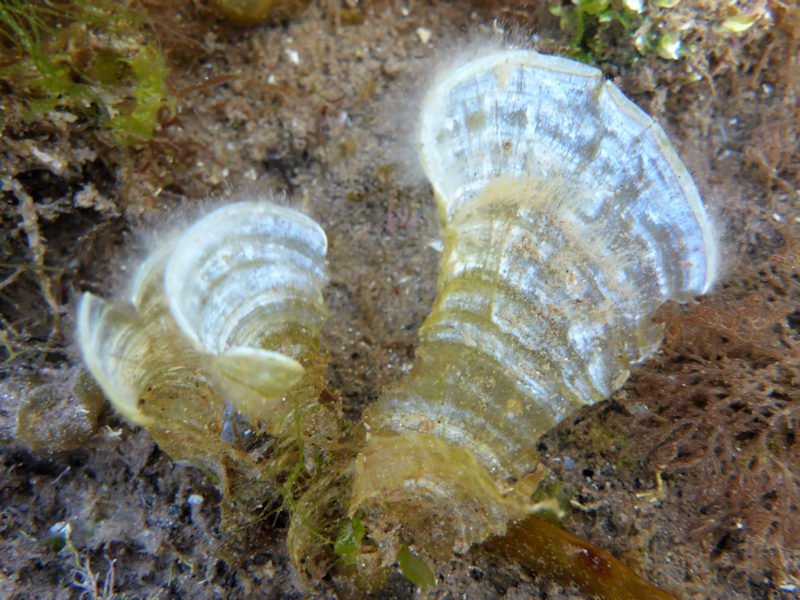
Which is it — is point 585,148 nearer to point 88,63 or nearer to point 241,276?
point 241,276

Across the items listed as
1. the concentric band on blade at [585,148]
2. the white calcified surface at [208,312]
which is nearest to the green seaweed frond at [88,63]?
the white calcified surface at [208,312]

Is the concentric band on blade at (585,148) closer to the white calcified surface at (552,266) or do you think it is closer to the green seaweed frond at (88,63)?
the white calcified surface at (552,266)

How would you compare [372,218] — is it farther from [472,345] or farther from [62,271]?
[62,271]

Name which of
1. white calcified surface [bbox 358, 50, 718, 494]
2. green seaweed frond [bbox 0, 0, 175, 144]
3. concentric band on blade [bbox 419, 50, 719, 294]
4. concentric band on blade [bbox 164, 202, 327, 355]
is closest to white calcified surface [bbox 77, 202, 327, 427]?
concentric band on blade [bbox 164, 202, 327, 355]

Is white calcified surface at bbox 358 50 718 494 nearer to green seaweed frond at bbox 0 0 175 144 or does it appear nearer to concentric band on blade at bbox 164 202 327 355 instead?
concentric band on blade at bbox 164 202 327 355

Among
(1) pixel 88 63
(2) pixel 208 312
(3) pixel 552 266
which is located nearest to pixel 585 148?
(3) pixel 552 266

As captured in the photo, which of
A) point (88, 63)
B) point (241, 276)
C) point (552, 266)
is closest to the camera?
point (552, 266)

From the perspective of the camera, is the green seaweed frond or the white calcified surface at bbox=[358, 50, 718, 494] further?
the green seaweed frond

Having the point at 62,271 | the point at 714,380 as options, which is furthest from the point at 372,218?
the point at 714,380
